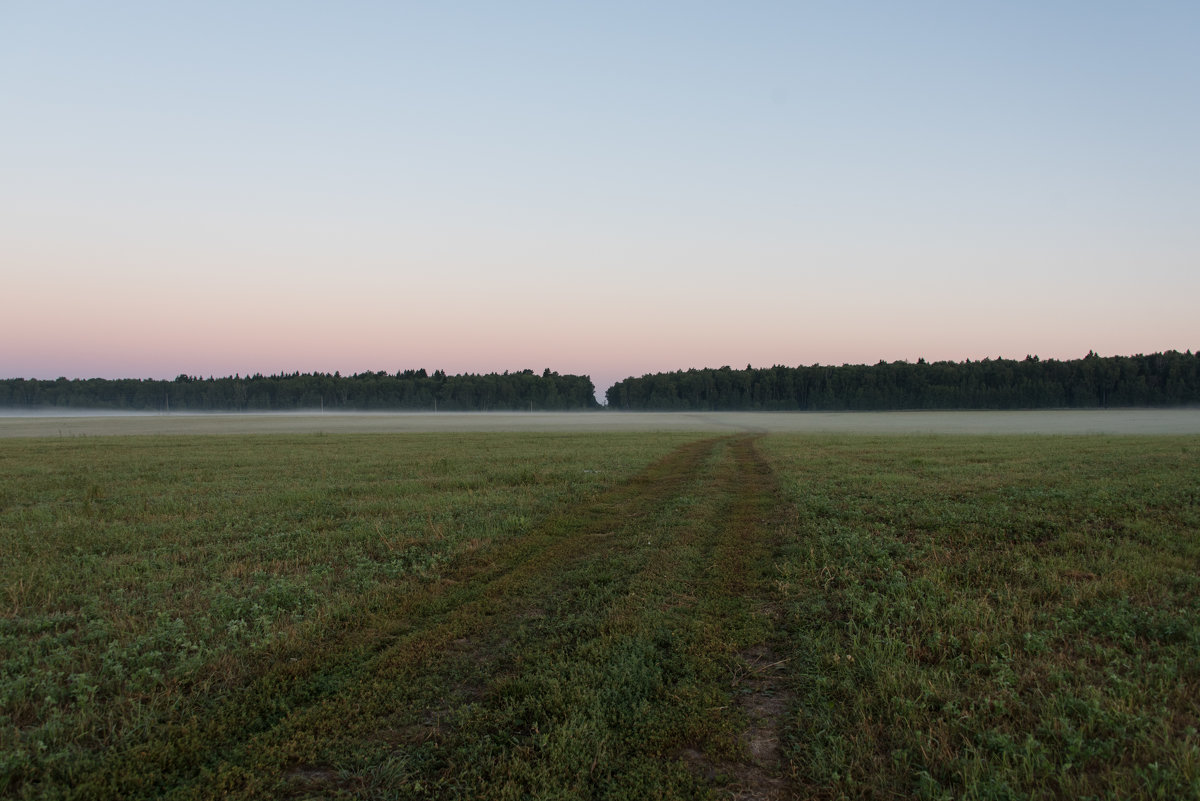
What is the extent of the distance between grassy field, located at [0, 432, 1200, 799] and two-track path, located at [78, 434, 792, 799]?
1.3 inches

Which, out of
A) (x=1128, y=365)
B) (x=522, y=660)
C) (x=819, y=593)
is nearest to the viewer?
(x=522, y=660)

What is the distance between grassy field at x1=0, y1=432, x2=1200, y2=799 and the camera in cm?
481

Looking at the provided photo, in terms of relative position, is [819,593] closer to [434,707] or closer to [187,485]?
[434,707]

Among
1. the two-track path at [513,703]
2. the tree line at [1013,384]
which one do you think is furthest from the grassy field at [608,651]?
the tree line at [1013,384]

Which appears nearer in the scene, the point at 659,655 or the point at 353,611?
the point at 659,655

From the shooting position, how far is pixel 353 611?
866 centimetres

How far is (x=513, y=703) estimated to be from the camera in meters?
5.81

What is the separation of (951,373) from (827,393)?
35.4 metres

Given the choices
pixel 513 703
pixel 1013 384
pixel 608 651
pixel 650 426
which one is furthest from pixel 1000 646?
pixel 1013 384

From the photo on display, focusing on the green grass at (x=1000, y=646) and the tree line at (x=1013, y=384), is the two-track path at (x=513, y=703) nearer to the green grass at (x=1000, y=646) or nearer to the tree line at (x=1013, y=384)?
the green grass at (x=1000, y=646)

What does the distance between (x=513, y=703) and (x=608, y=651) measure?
1.52 m

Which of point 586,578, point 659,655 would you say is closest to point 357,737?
point 659,655

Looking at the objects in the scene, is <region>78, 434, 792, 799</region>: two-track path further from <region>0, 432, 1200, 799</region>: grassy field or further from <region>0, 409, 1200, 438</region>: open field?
<region>0, 409, 1200, 438</region>: open field

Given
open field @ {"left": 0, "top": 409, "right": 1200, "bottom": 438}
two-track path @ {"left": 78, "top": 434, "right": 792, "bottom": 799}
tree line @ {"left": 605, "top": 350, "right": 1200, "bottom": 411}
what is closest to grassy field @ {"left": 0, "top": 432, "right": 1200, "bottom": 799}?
two-track path @ {"left": 78, "top": 434, "right": 792, "bottom": 799}
